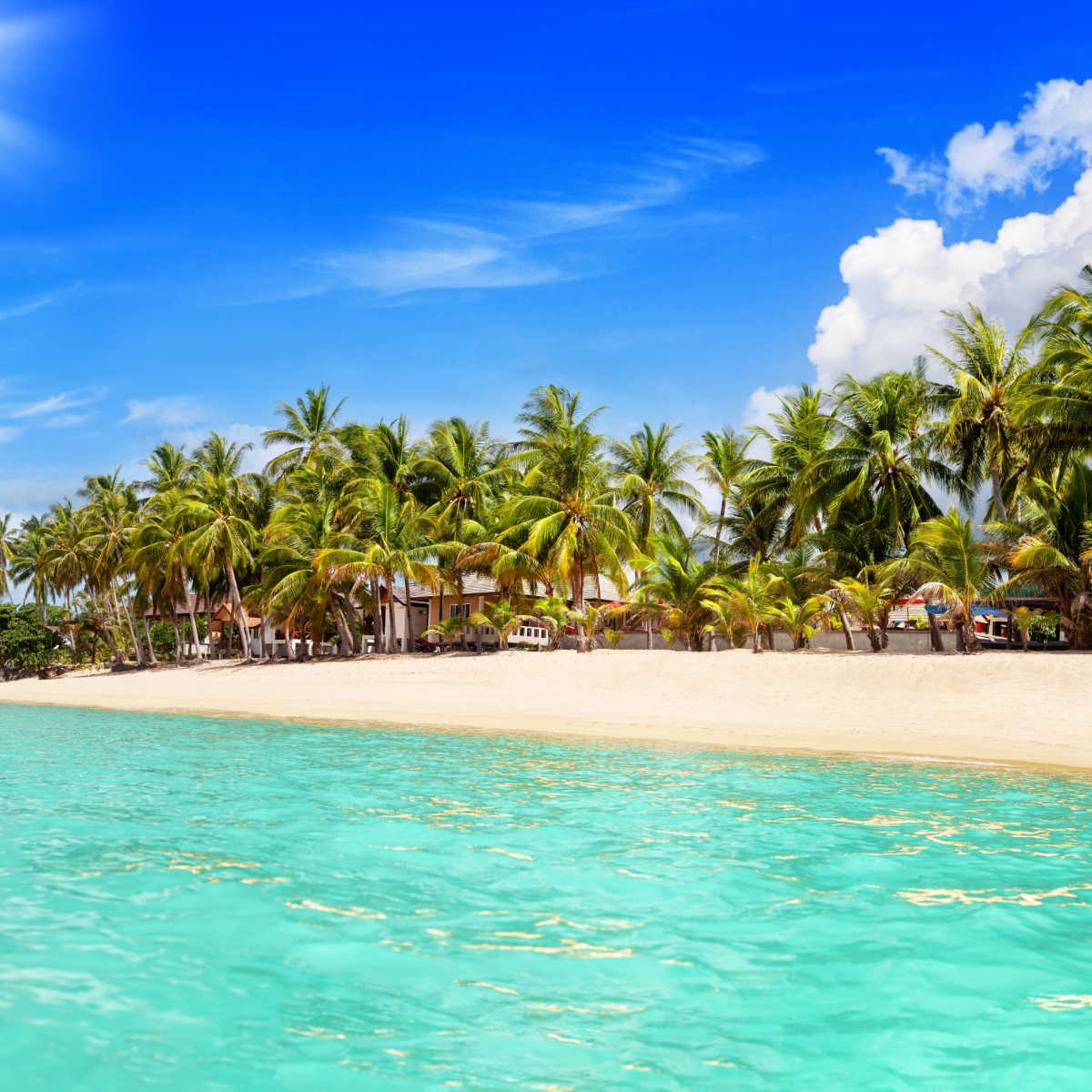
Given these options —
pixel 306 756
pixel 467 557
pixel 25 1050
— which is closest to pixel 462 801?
pixel 306 756

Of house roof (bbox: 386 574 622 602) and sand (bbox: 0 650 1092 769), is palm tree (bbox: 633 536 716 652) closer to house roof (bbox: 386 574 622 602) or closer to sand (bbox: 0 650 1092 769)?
sand (bbox: 0 650 1092 769)

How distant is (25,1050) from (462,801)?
6.05m

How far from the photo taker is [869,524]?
2891cm

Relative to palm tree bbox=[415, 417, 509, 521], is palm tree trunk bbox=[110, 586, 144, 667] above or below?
below

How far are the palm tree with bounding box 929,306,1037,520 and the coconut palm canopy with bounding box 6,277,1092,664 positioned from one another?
0.22 feet

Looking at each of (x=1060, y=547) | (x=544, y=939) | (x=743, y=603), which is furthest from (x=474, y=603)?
(x=544, y=939)

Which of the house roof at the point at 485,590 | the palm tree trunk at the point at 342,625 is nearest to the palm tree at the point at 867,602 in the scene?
the house roof at the point at 485,590

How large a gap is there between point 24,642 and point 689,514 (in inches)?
1341

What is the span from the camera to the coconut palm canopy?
2356 centimetres

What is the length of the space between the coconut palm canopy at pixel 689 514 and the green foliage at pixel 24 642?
6.24 meters

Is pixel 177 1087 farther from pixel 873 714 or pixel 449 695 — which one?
pixel 449 695

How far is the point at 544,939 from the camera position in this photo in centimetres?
549

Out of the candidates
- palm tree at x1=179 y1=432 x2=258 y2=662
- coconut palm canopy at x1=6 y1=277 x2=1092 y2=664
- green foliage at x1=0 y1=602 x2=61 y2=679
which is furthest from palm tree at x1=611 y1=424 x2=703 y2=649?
green foliage at x1=0 y1=602 x2=61 y2=679

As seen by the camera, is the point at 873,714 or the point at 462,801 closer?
the point at 462,801
